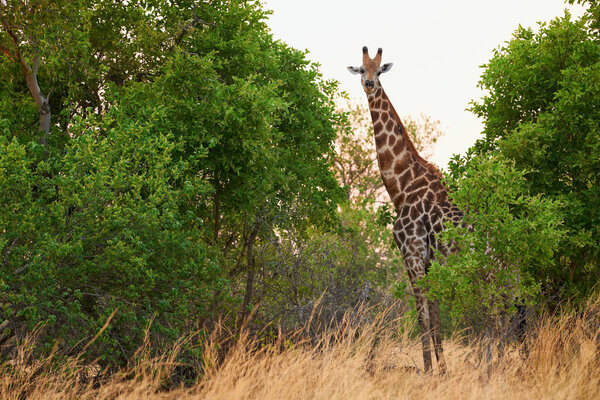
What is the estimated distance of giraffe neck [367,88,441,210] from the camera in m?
13.4

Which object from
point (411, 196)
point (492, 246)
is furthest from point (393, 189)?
point (492, 246)

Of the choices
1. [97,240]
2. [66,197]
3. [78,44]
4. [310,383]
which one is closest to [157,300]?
[97,240]

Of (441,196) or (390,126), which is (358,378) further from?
(390,126)

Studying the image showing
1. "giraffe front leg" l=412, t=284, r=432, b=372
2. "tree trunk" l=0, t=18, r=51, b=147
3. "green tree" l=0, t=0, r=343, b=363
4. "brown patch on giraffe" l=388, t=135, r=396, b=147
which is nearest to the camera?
"green tree" l=0, t=0, r=343, b=363

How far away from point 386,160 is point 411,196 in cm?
103

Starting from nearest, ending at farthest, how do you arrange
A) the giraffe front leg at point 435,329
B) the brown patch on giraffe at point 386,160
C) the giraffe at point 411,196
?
the giraffe front leg at point 435,329 < the giraffe at point 411,196 < the brown patch on giraffe at point 386,160

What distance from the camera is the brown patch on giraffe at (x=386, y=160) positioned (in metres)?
13.8

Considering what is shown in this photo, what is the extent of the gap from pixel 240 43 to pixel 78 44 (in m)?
3.71

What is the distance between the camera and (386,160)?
45.4 ft

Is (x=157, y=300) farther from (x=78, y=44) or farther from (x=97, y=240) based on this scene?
(x=78, y=44)

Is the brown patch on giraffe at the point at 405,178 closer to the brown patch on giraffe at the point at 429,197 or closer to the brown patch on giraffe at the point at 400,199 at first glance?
the brown patch on giraffe at the point at 400,199

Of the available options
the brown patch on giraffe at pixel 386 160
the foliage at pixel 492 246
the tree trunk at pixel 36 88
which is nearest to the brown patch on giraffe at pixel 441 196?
the brown patch on giraffe at pixel 386 160

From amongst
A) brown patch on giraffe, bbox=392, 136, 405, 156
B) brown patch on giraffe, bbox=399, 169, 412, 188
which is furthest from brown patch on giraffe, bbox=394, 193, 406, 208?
brown patch on giraffe, bbox=392, 136, 405, 156

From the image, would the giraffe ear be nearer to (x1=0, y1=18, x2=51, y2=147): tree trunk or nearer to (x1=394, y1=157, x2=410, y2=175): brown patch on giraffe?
(x1=394, y1=157, x2=410, y2=175): brown patch on giraffe
